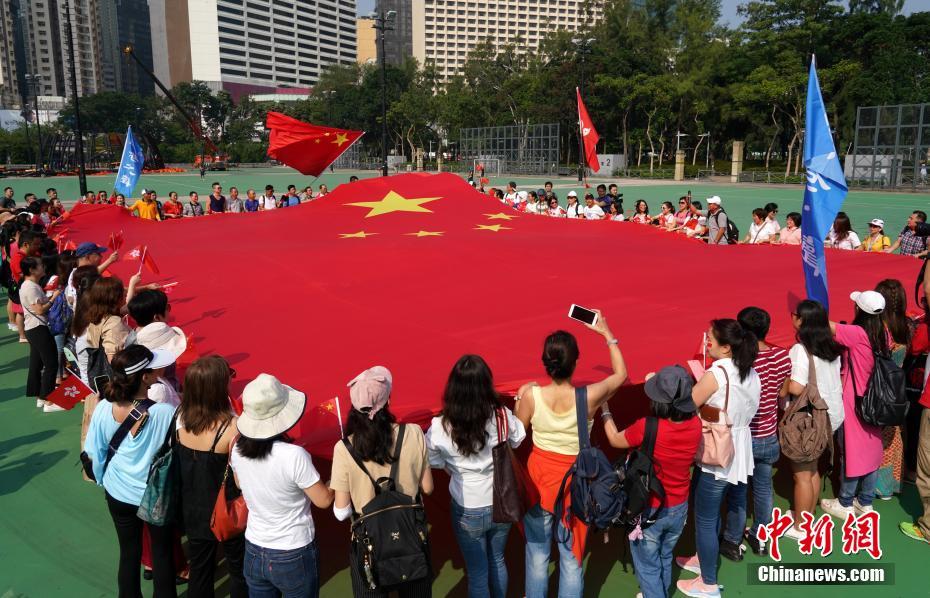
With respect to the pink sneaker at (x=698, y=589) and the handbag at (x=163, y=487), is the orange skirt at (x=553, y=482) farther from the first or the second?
the handbag at (x=163, y=487)

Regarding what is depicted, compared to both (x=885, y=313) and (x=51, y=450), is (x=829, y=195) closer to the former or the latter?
(x=885, y=313)

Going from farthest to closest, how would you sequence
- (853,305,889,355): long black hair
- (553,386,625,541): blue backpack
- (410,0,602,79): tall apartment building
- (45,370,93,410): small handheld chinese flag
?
(410,0,602,79): tall apartment building → (45,370,93,410): small handheld chinese flag → (853,305,889,355): long black hair → (553,386,625,541): blue backpack

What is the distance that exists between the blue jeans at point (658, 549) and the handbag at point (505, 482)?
0.73 metres

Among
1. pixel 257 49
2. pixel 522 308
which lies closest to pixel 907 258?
pixel 522 308

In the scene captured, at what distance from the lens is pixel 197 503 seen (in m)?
3.32

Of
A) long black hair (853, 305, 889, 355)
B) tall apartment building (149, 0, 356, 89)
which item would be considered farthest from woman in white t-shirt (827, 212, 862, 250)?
tall apartment building (149, 0, 356, 89)

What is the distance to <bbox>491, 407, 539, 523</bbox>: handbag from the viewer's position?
3.12 meters

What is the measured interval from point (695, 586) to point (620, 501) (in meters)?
1.10

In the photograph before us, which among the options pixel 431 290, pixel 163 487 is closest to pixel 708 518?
pixel 163 487

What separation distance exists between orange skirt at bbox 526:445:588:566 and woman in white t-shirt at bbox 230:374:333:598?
39.1 inches

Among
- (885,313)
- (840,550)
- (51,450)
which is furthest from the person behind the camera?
(51,450)

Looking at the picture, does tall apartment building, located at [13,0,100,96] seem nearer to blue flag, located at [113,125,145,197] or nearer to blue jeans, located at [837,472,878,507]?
blue flag, located at [113,125,145,197]

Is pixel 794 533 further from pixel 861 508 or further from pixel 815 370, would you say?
pixel 815 370

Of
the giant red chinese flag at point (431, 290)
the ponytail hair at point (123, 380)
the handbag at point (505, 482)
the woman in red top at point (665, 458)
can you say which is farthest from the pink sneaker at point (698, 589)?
the ponytail hair at point (123, 380)
